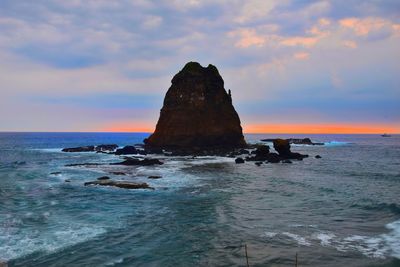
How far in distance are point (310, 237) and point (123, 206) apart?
14.4m

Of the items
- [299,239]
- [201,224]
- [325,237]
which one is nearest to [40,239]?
[201,224]

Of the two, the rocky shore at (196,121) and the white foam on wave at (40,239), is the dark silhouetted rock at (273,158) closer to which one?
the rocky shore at (196,121)

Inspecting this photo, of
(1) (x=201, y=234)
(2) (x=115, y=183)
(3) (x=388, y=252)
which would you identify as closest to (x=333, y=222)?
(3) (x=388, y=252)

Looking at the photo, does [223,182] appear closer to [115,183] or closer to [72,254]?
[115,183]

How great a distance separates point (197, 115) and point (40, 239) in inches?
2903

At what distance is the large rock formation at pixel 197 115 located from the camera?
9175 centimetres

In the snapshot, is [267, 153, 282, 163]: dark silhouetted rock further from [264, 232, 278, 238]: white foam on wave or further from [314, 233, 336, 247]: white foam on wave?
[264, 232, 278, 238]: white foam on wave

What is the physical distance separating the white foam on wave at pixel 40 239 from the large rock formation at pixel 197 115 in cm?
6988

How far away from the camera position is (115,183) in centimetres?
3894

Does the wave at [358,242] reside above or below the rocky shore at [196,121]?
below

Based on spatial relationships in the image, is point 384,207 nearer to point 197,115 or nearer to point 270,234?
point 270,234

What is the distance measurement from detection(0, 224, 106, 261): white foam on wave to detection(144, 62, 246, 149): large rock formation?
6988 cm

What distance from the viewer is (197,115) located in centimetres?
9231

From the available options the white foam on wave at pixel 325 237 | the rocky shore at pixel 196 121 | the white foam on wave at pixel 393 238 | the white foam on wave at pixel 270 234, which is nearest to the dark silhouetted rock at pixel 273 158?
the rocky shore at pixel 196 121
